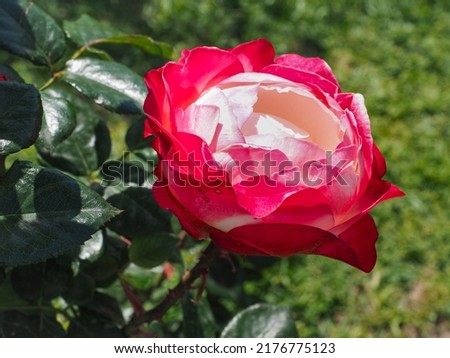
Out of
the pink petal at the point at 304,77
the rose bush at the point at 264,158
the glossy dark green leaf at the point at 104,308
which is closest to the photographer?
the rose bush at the point at 264,158

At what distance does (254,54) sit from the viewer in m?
0.79

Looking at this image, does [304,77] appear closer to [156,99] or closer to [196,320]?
[156,99]

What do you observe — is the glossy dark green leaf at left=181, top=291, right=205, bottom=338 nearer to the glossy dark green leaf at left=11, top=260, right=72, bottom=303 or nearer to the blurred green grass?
the glossy dark green leaf at left=11, top=260, right=72, bottom=303

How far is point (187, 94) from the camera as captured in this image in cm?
73

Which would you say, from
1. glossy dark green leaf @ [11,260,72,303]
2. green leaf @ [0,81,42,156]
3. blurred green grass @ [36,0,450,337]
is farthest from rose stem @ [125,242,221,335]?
blurred green grass @ [36,0,450,337]

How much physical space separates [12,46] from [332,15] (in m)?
2.24

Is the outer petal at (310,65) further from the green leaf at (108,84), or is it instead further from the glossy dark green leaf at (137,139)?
the glossy dark green leaf at (137,139)

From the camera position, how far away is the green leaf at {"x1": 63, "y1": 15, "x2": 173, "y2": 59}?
0.95m

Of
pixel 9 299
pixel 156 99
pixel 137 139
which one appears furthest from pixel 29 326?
pixel 156 99

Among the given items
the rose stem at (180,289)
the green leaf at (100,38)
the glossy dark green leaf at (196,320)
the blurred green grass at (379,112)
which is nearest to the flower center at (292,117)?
the rose stem at (180,289)

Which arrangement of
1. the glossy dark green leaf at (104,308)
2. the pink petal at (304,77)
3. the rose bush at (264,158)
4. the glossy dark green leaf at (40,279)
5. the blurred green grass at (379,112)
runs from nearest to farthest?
the rose bush at (264,158), the pink petal at (304,77), the glossy dark green leaf at (40,279), the glossy dark green leaf at (104,308), the blurred green grass at (379,112)

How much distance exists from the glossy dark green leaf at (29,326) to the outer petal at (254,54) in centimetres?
45

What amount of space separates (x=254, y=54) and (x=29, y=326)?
1.56ft

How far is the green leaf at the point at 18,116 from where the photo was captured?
668mm
